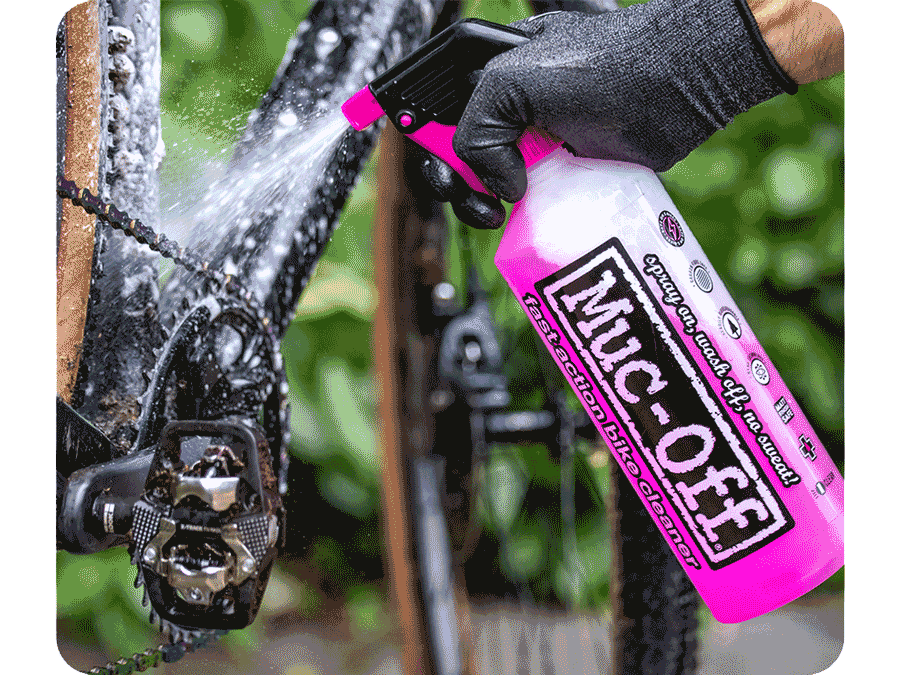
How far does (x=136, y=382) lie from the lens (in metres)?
1.30

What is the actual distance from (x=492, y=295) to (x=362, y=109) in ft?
1.20

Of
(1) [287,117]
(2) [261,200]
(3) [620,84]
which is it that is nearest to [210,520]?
(2) [261,200]

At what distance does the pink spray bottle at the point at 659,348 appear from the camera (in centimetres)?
112

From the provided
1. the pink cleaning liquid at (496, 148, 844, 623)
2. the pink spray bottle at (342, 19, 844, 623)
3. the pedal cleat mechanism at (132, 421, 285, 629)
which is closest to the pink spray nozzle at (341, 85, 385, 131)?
the pink spray bottle at (342, 19, 844, 623)

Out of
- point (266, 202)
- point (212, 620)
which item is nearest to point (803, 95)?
point (266, 202)

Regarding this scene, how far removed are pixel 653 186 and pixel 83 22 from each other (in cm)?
99

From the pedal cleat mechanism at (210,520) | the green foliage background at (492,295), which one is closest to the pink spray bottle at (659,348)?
the green foliage background at (492,295)

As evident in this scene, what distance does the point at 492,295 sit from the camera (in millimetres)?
1263

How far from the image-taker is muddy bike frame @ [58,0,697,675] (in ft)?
4.14

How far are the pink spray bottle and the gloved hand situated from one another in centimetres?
4

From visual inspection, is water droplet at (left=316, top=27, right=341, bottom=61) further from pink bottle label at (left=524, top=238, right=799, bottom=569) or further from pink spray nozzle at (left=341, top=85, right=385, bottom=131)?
pink bottle label at (left=524, top=238, right=799, bottom=569)

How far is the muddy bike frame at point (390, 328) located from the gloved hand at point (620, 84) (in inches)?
6.4

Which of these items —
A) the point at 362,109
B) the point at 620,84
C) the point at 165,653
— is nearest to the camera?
the point at 620,84

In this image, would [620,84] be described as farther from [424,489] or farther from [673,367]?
[424,489]
